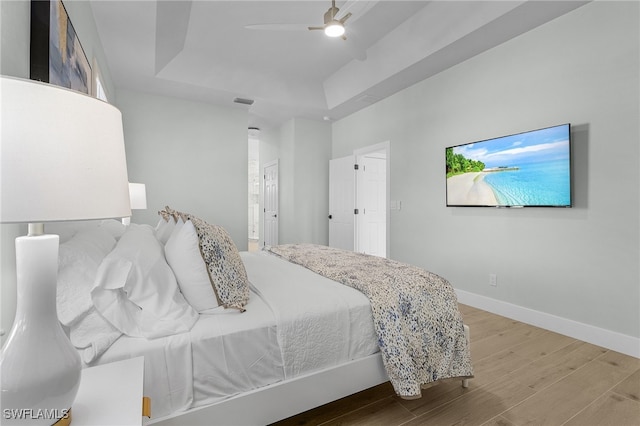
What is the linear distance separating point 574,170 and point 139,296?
10.4ft

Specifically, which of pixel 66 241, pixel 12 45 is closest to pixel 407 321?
pixel 66 241

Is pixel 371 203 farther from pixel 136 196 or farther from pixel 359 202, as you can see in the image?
pixel 136 196

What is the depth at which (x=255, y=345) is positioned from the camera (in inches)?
50.5

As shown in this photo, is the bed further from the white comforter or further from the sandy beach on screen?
the sandy beach on screen

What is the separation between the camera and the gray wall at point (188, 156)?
4301mm

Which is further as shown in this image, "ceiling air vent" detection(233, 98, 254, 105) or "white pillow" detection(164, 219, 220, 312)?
"ceiling air vent" detection(233, 98, 254, 105)

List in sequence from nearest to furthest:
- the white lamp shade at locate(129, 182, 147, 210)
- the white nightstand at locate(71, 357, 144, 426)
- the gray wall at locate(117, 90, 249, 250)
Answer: the white nightstand at locate(71, 357, 144, 426) → the white lamp shade at locate(129, 182, 147, 210) → the gray wall at locate(117, 90, 249, 250)

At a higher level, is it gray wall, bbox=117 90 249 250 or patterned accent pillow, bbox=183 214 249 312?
gray wall, bbox=117 90 249 250

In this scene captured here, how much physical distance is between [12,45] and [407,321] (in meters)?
1.92

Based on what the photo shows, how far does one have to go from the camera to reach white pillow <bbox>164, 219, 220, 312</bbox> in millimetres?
1342

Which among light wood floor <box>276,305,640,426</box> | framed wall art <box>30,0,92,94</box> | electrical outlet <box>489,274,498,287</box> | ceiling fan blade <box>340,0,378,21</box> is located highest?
ceiling fan blade <box>340,0,378,21</box>

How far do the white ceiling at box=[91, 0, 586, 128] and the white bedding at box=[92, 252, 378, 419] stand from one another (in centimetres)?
192

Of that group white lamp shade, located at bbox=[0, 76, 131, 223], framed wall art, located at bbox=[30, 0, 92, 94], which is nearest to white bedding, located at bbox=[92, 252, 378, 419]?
white lamp shade, located at bbox=[0, 76, 131, 223]

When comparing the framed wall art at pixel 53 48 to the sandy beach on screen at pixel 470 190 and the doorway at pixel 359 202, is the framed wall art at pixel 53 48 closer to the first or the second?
the sandy beach on screen at pixel 470 190
